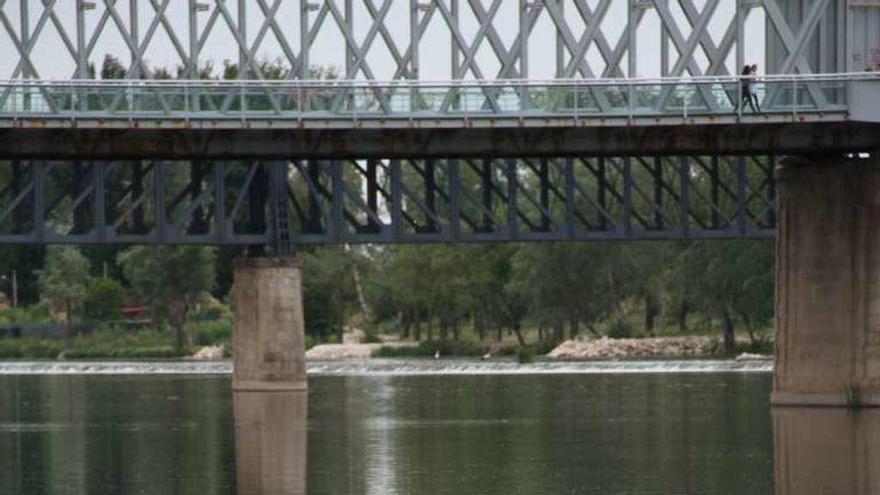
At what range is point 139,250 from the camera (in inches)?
6324

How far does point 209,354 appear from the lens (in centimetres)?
15175

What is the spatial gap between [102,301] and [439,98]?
91092mm

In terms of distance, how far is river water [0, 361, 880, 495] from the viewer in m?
57.2

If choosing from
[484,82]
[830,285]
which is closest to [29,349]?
[484,82]

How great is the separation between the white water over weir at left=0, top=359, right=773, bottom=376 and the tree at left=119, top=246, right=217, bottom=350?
1269 cm

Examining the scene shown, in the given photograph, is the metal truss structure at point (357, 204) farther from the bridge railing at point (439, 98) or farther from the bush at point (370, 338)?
the bush at point (370, 338)

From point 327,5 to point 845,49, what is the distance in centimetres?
1457

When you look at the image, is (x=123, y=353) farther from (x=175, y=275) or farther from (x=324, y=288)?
(x=324, y=288)

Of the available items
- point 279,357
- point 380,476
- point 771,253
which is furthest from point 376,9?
point 771,253

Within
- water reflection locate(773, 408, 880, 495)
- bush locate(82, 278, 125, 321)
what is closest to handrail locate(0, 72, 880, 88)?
water reflection locate(773, 408, 880, 495)

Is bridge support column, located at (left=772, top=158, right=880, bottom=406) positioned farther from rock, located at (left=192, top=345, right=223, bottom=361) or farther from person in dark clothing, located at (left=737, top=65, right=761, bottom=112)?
rock, located at (left=192, top=345, right=223, bottom=361)

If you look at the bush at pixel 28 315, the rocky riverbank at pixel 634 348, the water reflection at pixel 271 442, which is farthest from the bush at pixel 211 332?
the water reflection at pixel 271 442

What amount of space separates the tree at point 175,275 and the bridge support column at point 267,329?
53.1m

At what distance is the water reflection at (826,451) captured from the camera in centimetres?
5506
